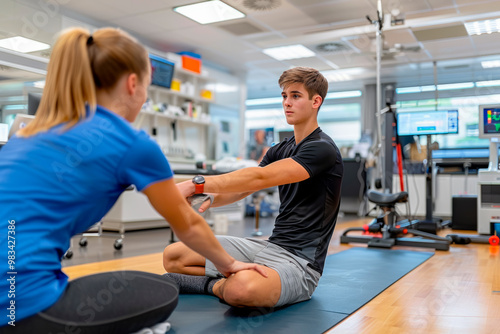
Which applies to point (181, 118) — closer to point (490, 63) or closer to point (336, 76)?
point (336, 76)

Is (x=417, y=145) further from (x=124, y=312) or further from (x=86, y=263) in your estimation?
(x=124, y=312)

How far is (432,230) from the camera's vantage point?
5.11 metres

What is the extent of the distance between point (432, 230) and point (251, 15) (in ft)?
11.5

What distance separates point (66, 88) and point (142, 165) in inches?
9.0

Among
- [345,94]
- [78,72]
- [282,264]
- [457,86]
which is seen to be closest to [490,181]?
[282,264]

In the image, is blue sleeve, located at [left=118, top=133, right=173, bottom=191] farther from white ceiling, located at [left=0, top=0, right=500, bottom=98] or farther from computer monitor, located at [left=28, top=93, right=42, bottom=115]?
white ceiling, located at [left=0, top=0, right=500, bottom=98]

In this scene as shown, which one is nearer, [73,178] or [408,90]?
[73,178]

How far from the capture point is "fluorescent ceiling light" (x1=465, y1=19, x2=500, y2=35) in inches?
Result: 242

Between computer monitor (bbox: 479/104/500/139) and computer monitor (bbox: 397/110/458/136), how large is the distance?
26cm

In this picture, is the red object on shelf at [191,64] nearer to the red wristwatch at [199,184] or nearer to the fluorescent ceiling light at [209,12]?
the fluorescent ceiling light at [209,12]

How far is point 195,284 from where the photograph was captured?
2039 mm

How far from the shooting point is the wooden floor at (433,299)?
1.72 meters

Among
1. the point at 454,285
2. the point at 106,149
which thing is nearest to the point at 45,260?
the point at 106,149

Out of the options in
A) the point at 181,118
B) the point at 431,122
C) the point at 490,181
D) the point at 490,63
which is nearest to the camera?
the point at 490,181
